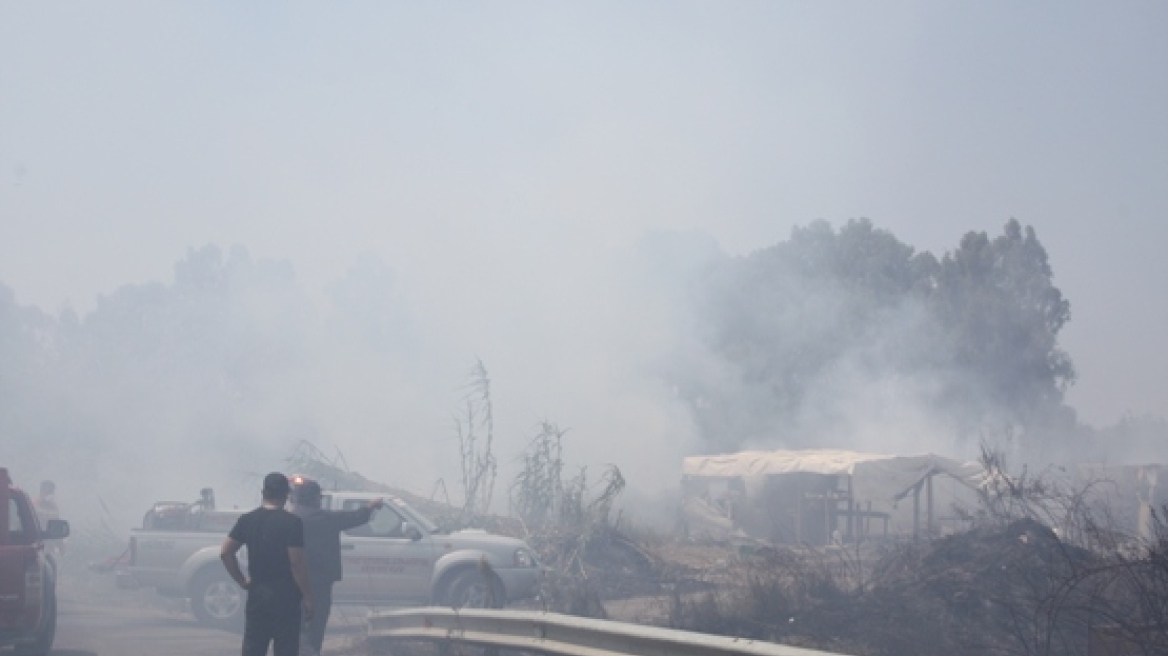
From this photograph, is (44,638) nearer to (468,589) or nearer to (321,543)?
(321,543)

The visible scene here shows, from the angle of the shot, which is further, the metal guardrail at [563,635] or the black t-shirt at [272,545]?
the black t-shirt at [272,545]

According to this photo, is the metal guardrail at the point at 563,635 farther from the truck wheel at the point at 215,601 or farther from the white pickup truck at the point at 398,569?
the truck wheel at the point at 215,601

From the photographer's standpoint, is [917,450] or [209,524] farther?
[917,450]

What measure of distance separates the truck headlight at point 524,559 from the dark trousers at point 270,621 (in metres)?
7.61

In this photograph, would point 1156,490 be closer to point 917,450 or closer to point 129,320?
point 917,450

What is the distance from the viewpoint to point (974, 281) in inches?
1779

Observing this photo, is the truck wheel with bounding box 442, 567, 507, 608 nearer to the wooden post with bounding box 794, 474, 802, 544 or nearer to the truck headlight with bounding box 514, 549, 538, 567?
the truck headlight with bounding box 514, 549, 538, 567

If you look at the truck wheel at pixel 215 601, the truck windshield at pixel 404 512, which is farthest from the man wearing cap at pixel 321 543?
the truck wheel at pixel 215 601

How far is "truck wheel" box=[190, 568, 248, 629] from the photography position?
1546cm

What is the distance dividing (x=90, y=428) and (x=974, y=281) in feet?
112

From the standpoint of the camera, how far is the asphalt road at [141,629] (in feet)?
43.8

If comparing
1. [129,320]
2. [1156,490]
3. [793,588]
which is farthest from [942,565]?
[129,320]

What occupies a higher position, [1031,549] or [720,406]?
[720,406]

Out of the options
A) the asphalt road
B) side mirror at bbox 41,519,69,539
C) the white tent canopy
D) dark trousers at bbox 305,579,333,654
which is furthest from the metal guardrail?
the white tent canopy
